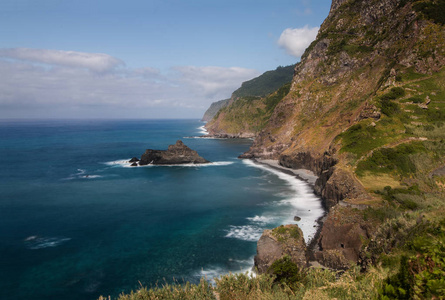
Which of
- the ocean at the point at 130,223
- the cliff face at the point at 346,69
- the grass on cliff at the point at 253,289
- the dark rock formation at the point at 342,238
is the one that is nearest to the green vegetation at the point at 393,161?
the ocean at the point at 130,223

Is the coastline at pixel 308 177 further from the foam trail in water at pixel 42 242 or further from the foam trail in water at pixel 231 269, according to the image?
the foam trail in water at pixel 42 242

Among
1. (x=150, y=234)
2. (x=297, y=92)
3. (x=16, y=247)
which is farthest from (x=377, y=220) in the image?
(x=297, y=92)

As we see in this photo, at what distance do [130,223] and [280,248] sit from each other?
33672 mm

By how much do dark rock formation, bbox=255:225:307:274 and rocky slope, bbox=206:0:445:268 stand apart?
4946 mm

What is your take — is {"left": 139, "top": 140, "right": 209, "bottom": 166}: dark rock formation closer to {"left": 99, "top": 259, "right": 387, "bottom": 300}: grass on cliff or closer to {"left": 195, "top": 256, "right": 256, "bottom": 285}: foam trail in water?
{"left": 195, "top": 256, "right": 256, "bottom": 285}: foam trail in water

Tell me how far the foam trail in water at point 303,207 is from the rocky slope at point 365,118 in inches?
127

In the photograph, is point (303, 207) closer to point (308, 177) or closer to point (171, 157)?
point (308, 177)

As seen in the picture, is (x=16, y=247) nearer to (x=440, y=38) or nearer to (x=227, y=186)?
(x=227, y=186)

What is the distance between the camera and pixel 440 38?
279 feet

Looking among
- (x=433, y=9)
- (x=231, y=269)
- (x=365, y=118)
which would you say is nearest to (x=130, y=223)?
(x=231, y=269)

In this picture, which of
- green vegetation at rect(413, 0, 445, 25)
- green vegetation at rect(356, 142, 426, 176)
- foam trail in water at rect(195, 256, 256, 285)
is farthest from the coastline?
green vegetation at rect(413, 0, 445, 25)

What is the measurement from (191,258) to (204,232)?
969 cm

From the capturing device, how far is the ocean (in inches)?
1527

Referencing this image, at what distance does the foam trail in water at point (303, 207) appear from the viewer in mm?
51888
